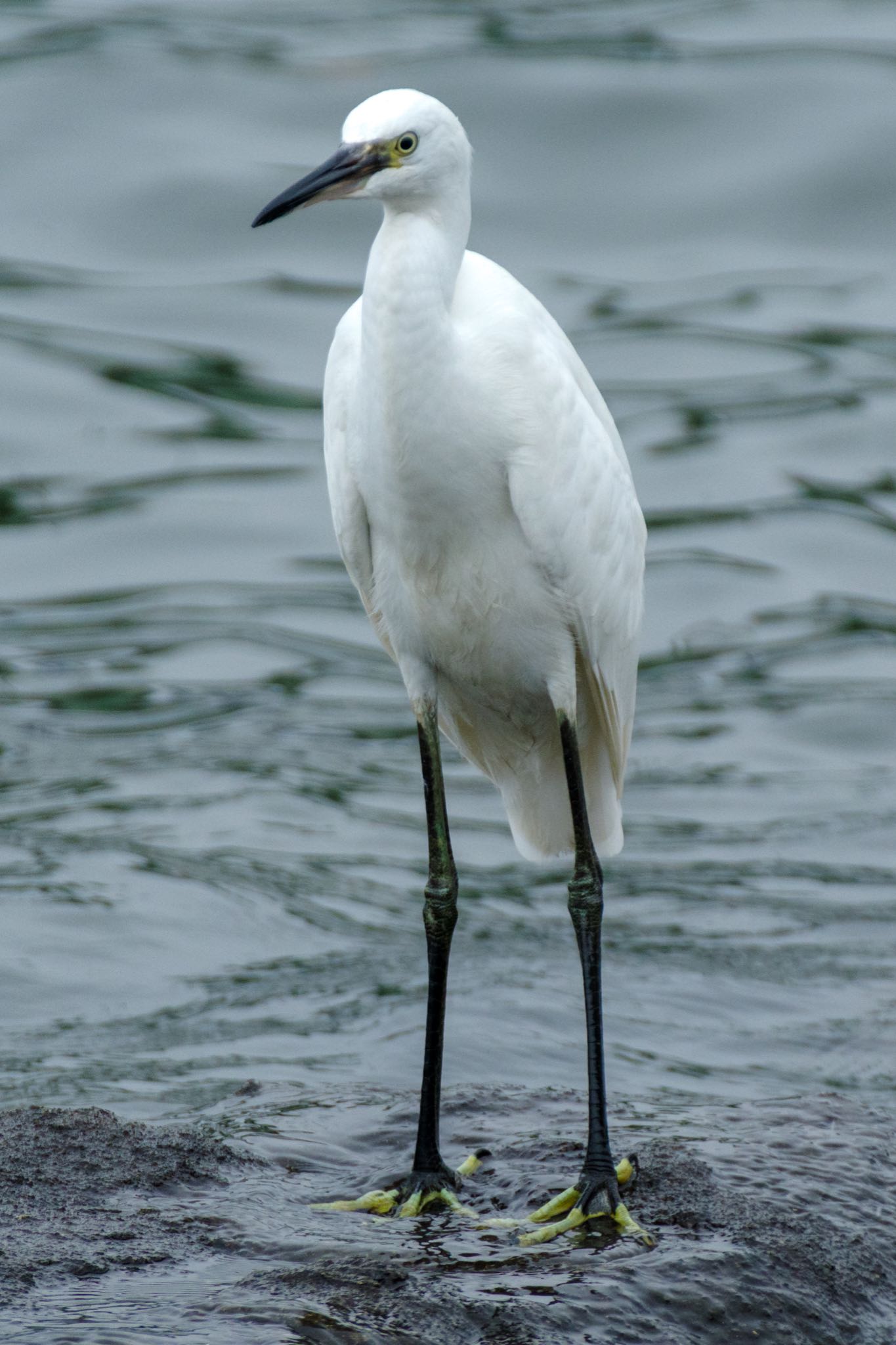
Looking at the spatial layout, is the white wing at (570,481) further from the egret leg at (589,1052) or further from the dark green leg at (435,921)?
the dark green leg at (435,921)

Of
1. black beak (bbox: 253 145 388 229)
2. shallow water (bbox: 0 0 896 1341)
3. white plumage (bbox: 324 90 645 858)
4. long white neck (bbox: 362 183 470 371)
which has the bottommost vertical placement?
shallow water (bbox: 0 0 896 1341)

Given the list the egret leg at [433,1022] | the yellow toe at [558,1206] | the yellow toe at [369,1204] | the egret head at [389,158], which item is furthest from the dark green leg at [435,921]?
the egret head at [389,158]

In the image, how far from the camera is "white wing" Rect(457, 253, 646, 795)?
18.3 ft

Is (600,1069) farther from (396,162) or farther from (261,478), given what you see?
(261,478)

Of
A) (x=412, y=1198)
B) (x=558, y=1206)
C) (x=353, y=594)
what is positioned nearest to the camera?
(x=558, y=1206)

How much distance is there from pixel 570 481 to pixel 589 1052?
1.70 meters

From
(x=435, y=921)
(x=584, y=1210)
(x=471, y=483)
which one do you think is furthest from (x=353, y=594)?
(x=584, y=1210)

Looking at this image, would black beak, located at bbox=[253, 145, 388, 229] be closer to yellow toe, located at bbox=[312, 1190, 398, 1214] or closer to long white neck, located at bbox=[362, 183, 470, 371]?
long white neck, located at bbox=[362, 183, 470, 371]

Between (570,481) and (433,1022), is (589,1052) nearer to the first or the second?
(433,1022)

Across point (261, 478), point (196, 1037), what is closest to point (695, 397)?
point (261, 478)

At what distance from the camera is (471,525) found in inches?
224

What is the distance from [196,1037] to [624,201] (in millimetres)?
17472

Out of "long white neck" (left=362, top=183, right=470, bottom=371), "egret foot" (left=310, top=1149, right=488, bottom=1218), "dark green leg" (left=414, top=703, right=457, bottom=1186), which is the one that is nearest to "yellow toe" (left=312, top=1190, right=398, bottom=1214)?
"egret foot" (left=310, top=1149, right=488, bottom=1218)

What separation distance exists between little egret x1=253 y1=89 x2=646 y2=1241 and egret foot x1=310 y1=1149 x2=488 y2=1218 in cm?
1
